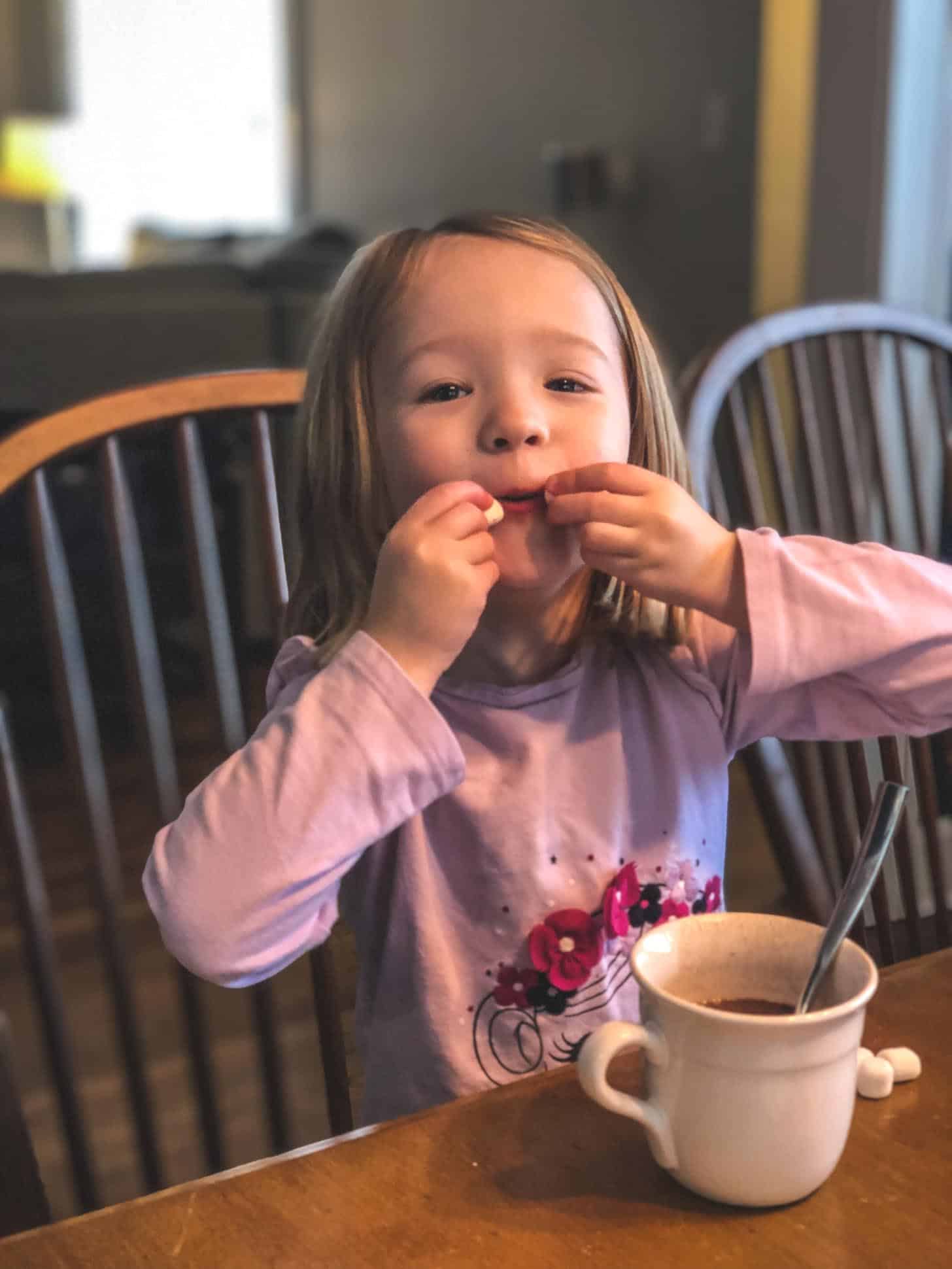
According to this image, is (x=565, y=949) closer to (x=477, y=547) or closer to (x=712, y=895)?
(x=712, y=895)

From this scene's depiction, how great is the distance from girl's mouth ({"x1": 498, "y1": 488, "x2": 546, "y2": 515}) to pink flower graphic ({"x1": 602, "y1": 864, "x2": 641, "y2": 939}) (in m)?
0.24

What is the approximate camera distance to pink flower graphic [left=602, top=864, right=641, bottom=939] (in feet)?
2.58

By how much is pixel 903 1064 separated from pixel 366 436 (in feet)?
1.45

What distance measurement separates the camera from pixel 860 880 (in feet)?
1.73

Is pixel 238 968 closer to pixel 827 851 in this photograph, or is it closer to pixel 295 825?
pixel 295 825

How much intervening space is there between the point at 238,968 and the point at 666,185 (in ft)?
10.2

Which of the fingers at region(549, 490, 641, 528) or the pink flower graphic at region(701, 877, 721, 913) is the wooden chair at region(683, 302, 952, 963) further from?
the fingers at region(549, 490, 641, 528)

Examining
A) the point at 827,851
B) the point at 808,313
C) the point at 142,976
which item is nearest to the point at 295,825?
the point at 827,851

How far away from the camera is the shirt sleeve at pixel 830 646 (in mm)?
730

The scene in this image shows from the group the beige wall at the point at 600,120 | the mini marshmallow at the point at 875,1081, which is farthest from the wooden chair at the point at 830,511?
A: the beige wall at the point at 600,120

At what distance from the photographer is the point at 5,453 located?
0.82m

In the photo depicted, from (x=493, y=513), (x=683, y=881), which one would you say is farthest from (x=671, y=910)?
(x=493, y=513)

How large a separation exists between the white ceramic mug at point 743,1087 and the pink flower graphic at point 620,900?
27 centimetres

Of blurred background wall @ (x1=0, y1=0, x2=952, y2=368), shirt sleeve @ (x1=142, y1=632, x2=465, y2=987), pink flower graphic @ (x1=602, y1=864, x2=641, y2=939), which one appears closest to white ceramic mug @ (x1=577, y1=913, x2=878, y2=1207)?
shirt sleeve @ (x1=142, y1=632, x2=465, y2=987)
